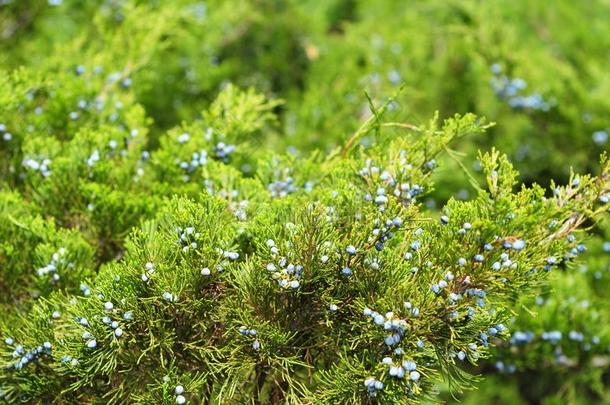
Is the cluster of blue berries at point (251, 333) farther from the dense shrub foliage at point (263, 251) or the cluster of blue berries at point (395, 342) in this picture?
the cluster of blue berries at point (395, 342)

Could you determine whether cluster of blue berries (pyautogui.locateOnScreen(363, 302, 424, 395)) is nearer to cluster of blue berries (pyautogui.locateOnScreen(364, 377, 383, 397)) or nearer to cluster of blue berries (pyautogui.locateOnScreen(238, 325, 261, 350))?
cluster of blue berries (pyautogui.locateOnScreen(364, 377, 383, 397))

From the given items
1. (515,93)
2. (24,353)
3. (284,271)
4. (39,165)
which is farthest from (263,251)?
(515,93)

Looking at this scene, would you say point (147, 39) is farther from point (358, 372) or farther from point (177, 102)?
point (358, 372)

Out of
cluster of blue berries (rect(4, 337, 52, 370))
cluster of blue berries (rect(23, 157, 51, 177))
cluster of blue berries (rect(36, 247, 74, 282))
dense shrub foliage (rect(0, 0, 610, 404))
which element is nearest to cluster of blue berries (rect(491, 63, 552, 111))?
dense shrub foliage (rect(0, 0, 610, 404))

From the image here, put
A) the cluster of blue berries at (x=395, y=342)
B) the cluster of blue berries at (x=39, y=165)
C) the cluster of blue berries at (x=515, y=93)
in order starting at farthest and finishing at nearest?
the cluster of blue berries at (x=515, y=93), the cluster of blue berries at (x=39, y=165), the cluster of blue berries at (x=395, y=342)

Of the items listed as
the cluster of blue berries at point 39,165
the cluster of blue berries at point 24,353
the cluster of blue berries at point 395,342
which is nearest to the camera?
the cluster of blue berries at point 395,342

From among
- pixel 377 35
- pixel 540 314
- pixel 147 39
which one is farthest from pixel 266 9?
pixel 540 314

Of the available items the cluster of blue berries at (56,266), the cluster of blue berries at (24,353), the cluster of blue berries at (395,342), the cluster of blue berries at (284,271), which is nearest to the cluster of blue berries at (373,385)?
the cluster of blue berries at (395,342)
